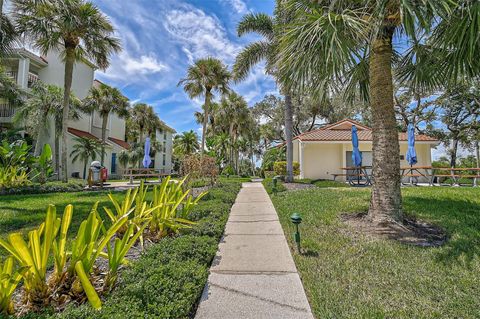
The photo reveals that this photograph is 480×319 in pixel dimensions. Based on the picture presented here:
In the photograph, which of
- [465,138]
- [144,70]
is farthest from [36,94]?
[465,138]

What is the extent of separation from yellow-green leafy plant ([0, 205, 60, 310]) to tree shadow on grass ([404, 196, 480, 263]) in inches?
207

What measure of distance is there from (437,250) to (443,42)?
441 cm

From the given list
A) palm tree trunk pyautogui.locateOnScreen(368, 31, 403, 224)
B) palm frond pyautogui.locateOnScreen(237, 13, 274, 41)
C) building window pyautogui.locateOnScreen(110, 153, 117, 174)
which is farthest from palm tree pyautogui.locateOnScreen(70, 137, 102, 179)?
palm tree trunk pyautogui.locateOnScreen(368, 31, 403, 224)

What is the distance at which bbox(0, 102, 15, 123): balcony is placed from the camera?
2017 cm

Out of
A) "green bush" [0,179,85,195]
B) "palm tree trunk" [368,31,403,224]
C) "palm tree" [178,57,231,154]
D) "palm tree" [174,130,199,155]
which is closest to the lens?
"palm tree trunk" [368,31,403,224]

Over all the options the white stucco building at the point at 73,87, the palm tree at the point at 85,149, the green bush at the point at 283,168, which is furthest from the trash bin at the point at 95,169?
the green bush at the point at 283,168

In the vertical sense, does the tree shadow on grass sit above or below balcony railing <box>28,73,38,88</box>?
below

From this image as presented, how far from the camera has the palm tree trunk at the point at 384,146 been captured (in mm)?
5113

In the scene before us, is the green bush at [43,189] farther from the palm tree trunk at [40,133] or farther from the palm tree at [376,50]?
the palm tree at [376,50]

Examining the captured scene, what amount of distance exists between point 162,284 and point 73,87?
30.6 metres

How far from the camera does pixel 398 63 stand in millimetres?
7047

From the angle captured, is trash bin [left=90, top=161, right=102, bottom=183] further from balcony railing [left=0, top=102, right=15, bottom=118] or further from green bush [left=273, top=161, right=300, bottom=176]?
green bush [left=273, top=161, right=300, bottom=176]

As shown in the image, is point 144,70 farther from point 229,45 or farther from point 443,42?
point 443,42

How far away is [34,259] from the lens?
7.47 ft
